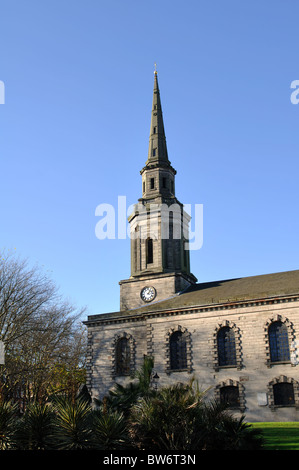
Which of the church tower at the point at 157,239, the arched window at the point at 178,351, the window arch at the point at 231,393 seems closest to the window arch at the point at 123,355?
the arched window at the point at 178,351

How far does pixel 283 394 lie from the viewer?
3328 cm

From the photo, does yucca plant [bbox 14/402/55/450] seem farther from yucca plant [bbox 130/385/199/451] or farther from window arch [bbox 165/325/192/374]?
window arch [bbox 165/325/192/374]

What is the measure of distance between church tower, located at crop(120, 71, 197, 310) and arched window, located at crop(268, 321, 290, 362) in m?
10.7

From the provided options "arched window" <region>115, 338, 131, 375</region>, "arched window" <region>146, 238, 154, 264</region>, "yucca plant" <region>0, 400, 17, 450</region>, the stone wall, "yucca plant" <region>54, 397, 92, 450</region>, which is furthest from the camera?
"arched window" <region>146, 238, 154, 264</region>

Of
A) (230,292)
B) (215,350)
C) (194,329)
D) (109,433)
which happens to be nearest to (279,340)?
(215,350)

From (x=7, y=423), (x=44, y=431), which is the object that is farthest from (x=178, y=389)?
(x=7, y=423)

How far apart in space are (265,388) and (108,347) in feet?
44.0

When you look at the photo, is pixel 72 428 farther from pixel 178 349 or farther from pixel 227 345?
pixel 178 349

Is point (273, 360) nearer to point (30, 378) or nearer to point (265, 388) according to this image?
point (265, 388)

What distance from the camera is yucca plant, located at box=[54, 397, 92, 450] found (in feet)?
53.0

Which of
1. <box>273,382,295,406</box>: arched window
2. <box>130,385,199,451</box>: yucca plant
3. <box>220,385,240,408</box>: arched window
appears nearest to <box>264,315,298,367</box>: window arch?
<box>273,382,295,406</box>: arched window

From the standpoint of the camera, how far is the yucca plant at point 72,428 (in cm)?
1614

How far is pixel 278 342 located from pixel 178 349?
765 cm

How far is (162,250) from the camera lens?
1796 inches
